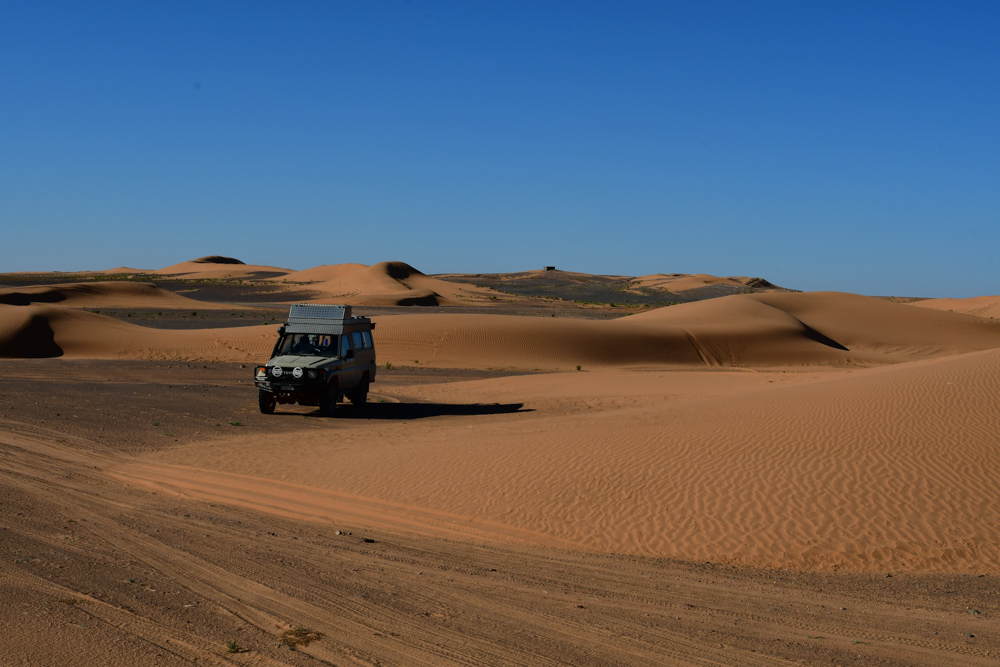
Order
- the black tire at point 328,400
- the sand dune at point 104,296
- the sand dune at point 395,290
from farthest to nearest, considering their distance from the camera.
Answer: the sand dune at point 395,290 < the sand dune at point 104,296 < the black tire at point 328,400

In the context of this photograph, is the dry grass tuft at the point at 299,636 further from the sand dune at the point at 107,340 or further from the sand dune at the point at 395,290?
the sand dune at the point at 395,290

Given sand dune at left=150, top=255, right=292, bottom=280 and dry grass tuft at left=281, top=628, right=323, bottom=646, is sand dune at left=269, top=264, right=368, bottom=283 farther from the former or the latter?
dry grass tuft at left=281, top=628, right=323, bottom=646

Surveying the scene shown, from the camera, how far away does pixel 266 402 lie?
63.6 ft

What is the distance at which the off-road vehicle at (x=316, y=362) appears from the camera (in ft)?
60.7

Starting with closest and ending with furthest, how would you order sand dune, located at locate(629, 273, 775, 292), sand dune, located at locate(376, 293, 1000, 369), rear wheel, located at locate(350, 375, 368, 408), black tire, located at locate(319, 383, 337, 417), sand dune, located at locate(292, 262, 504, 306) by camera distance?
black tire, located at locate(319, 383, 337, 417)
rear wheel, located at locate(350, 375, 368, 408)
sand dune, located at locate(376, 293, 1000, 369)
sand dune, located at locate(292, 262, 504, 306)
sand dune, located at locate(629, 273, 775, 292)

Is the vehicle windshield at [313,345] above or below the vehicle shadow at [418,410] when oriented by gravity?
above

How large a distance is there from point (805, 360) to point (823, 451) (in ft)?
94.9

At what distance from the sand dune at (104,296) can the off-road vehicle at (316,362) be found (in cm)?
5070

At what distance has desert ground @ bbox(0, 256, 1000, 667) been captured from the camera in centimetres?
599

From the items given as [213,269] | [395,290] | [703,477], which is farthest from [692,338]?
[213,269]

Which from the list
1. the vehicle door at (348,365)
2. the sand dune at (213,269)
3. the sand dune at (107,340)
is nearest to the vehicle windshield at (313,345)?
the vehicle door at (348,365)

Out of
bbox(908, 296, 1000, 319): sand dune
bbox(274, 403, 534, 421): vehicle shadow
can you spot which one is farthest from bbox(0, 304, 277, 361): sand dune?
bbox(908, 296, 1000, 319): sand dune

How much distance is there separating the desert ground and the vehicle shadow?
0.20 m

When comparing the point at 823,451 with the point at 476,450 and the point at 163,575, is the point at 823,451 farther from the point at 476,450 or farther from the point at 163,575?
the point at 163,575
